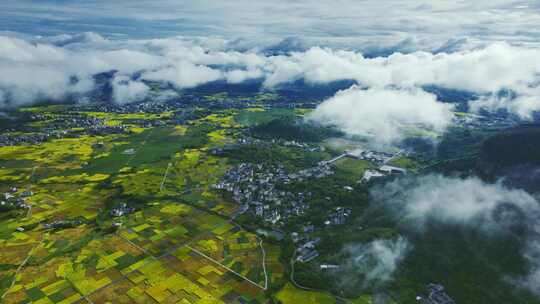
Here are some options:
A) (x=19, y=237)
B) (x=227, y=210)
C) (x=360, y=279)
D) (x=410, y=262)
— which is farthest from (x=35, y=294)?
(x=410, y=262)

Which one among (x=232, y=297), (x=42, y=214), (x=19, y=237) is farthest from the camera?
(x=42, y=214)

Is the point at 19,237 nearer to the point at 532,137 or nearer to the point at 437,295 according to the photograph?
the point at 437,295

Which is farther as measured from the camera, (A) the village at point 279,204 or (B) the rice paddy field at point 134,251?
(A) the village at point 279,204

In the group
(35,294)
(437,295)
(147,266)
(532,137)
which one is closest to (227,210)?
(147,266)

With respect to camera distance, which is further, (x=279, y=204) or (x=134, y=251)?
(x=279, y=204)

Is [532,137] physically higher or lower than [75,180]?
higher

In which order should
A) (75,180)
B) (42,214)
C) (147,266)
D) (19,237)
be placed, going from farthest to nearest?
(75,180), (42,214), (19,237), (147,266)

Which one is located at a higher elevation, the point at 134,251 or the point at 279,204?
the point at 134,251

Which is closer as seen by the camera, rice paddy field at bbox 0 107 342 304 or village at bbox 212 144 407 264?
rice paddy field at bbox 0 107 342 304

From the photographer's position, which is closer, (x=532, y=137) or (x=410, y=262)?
(x=410, y=262)
